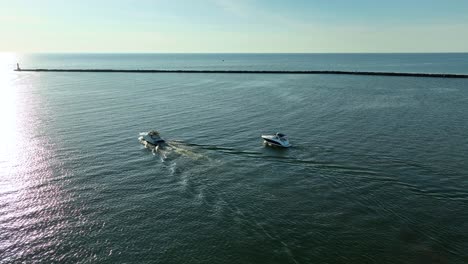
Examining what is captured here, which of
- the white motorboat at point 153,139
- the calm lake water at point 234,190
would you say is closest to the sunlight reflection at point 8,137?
the calm lake water at point 234,190

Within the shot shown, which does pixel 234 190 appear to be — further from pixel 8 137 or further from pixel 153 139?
pixel 8 137

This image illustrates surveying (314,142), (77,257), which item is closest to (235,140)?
(314,142)

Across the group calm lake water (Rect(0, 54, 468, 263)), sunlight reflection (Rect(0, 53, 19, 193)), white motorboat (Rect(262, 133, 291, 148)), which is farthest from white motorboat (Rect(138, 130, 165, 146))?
sunlight reflection (Rect(0, 53, 19, 193))

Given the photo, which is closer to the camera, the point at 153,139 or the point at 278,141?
the point at 278,141

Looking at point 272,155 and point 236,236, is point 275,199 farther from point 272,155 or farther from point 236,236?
point 272,155

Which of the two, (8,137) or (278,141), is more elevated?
(278,141)

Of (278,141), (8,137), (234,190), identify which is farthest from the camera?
(8,137)

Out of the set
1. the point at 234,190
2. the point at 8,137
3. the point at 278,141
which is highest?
the point at 278,141

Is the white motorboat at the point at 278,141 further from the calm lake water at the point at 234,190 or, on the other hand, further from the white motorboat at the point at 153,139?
the white motorboat at the point at 153,139

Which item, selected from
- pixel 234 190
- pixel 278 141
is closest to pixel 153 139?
pixel 278 141
